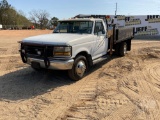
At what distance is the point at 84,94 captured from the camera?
532 centimetres

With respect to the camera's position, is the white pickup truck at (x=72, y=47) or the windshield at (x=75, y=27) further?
the windshield at (x=75, y=27)

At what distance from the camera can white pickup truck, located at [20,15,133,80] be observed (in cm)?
568

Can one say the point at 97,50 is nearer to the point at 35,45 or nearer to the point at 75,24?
the point at 75,24

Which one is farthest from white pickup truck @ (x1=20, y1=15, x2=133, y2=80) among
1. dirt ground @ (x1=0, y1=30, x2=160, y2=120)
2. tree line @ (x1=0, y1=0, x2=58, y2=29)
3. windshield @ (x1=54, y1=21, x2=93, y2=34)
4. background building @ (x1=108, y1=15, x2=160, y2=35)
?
tree line @ (x1=0, y1=0, x2=58, y2=29)

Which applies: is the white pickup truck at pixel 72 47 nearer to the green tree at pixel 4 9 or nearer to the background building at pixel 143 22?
the background building at pixel 143 22

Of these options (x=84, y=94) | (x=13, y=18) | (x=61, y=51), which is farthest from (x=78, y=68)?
(x=13, y=18)

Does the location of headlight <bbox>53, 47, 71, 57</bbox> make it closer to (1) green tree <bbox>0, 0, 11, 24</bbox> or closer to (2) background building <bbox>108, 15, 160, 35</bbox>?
(2) background building <bbox>108, 15, 160, 35</bbox>

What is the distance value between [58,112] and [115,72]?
3.50m

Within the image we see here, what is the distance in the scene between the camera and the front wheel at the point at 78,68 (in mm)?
6082

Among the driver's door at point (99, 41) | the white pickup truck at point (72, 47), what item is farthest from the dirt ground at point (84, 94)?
the driver's door at point (99, 41)

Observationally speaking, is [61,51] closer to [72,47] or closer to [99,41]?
[72,47]

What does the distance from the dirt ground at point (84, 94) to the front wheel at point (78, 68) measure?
21 centimetres

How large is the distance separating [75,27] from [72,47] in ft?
5.67

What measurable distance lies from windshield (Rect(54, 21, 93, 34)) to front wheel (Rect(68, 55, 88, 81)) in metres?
1.20
